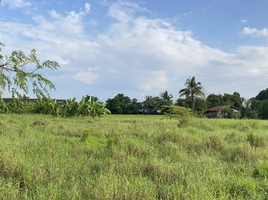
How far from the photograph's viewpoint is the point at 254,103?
5066 cm

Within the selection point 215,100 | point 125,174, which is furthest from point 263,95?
point 125,174

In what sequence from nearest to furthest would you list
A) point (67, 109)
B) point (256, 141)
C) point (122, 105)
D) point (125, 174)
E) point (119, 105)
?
point (125, 174)
point (256, 141)
point (67, 109)
point (119, 105)
point (122, 105)

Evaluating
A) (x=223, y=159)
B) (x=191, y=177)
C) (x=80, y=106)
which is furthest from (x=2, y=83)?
(x=80, y=106)

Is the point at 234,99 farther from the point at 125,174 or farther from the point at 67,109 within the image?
the point at 125,174

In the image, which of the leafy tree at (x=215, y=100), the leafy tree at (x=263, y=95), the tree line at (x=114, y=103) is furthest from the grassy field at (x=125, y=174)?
the leafy tree at (x=263, y=95)

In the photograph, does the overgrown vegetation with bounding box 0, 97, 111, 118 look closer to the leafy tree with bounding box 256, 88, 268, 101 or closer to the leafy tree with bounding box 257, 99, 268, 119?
the leafy tree with bounding box 257, 99, 268, 119

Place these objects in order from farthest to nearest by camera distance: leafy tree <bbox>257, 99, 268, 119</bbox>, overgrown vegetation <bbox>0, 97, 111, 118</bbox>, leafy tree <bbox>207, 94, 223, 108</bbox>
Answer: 1. leafy tree <bbox>207, 94, 223, 108</bbox>
2. leafy tree <bbox>257, 99, 268, 119</bbox>
3. overgrown vegetation <bbox>0, 97, 111, 118</bbox>

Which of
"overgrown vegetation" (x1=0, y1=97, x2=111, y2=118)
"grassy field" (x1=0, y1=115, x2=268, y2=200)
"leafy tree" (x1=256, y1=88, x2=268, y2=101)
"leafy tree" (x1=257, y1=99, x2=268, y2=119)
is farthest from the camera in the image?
"leafy tree" (x1=256, y1=88, x2=268, y2=101)

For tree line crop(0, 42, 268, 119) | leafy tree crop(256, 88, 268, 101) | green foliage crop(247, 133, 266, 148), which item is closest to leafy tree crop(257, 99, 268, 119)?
tree line crop(0, 42, 268, 119)

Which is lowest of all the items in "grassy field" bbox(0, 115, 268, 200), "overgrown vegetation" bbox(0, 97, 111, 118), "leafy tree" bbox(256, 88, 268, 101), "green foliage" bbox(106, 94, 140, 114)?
"grassy field" bbox(0, 115, 268, 200)

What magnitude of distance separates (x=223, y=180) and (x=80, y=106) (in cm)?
1613

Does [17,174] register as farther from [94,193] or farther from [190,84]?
[190,84]

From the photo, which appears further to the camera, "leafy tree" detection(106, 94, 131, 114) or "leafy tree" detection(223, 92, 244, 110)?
"leafy tree" detection(106, 94, 131, 114)

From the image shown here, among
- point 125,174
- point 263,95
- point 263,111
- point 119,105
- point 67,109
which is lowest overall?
point 125,174
